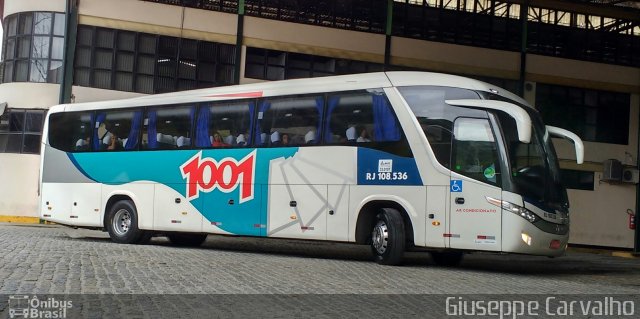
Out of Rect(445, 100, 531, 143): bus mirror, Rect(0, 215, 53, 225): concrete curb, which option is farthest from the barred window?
Rect(445, 100, 531, 143): bus mirror

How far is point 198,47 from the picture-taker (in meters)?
30.8

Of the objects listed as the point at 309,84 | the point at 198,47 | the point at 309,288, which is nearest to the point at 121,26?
the point at 198,47

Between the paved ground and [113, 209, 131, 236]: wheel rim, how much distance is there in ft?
5.06

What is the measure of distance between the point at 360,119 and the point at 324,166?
1.27m

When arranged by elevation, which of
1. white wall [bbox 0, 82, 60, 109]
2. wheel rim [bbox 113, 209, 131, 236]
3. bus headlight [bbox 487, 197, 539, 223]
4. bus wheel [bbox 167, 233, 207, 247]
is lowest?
bus wheel [bbox 167, 233, 207, 247]

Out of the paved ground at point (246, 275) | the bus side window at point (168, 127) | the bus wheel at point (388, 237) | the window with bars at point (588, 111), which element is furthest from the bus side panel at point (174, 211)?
the window with bars at point (588, 111)

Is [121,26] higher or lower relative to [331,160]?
higher

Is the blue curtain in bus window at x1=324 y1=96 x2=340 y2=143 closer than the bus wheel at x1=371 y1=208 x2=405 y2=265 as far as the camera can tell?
No

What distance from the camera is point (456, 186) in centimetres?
1453

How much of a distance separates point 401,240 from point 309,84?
400cm

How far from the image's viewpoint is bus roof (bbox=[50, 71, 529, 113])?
594 inches

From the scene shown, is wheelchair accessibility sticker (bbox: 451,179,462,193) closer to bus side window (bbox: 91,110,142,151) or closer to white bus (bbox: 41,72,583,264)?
white bus (bbox: 41,72,583,264)

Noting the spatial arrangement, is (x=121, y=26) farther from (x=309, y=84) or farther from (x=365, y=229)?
Result: (x=365, y=229)

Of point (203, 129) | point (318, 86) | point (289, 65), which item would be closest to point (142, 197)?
point (203, 129)
